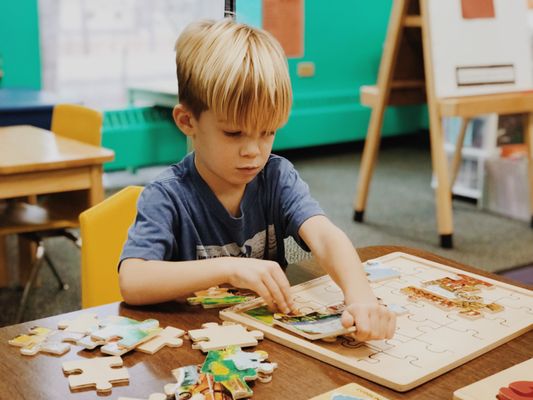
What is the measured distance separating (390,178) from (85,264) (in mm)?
4161

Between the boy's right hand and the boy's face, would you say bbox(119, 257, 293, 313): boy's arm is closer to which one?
the boy's right hand

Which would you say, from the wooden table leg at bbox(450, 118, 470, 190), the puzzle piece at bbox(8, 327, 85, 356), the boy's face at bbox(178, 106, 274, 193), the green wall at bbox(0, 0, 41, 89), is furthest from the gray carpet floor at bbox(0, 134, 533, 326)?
the puzzle piece at bbox(8, 327, 85, 356)

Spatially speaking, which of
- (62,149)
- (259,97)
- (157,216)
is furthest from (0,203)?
(259,97)

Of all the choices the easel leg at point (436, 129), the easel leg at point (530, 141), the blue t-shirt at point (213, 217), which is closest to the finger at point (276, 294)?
the blue t-shirt at point (213, 217)

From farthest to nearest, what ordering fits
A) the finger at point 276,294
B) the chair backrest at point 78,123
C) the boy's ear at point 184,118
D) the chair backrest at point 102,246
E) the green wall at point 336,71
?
the green wall at point 336,71, the chair backrest at point 78,123, the chair backrest at point 102,246, the boy's ear at point 184,118, the finger at point 276,294

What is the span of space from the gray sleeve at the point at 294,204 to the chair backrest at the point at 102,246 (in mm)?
347

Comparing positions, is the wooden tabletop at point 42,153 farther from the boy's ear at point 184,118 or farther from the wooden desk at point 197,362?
the wooden desk at point 197,362

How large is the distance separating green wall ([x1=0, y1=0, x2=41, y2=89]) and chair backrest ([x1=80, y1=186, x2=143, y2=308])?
324 centimetres

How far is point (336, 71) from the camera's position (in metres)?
6.13

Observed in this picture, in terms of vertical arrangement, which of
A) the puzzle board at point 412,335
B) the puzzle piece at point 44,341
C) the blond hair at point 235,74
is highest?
the blond hair at point 235,74

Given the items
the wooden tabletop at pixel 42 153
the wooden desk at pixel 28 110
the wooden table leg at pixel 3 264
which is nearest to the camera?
the wooden tabletop at pixel 42 153

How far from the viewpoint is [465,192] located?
4.71 metres

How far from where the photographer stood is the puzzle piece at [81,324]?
1006 millimetres

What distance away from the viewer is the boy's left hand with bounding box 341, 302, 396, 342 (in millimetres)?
962
